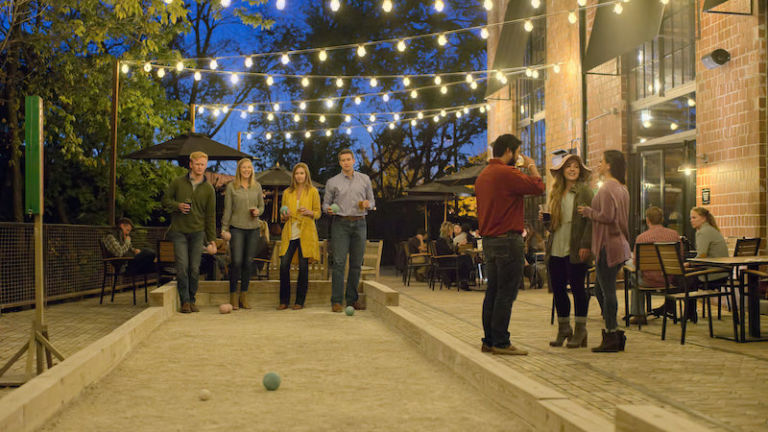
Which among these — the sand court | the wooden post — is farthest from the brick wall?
the wooden post

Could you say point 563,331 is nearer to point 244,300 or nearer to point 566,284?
point 566,284

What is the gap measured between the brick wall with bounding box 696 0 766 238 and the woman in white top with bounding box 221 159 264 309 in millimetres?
6400

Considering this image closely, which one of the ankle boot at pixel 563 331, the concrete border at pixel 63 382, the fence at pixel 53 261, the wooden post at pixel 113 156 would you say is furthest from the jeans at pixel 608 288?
the wooden post at pixel 113 156

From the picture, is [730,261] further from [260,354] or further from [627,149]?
[627,149]

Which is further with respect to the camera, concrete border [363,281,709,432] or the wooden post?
the wooden post

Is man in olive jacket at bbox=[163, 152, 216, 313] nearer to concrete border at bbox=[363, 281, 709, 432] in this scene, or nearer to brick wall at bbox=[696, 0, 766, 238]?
concrete border at bbox=[363, 281, 709, 432]

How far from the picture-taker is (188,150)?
11.5 m

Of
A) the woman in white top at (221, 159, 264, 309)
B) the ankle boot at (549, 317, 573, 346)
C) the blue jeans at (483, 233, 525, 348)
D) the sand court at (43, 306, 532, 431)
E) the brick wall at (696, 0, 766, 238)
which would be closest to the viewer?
the sand court at (43, 306, 532, 431)

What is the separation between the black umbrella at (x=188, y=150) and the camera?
37.6 ft

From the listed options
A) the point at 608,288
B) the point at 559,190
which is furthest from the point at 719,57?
the point at 608,288

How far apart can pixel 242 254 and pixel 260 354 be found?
3.34 meters

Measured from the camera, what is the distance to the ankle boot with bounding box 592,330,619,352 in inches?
249

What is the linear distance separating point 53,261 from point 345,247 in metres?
4.78

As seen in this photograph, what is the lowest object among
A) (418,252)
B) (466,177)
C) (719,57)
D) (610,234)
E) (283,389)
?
(283,389)
